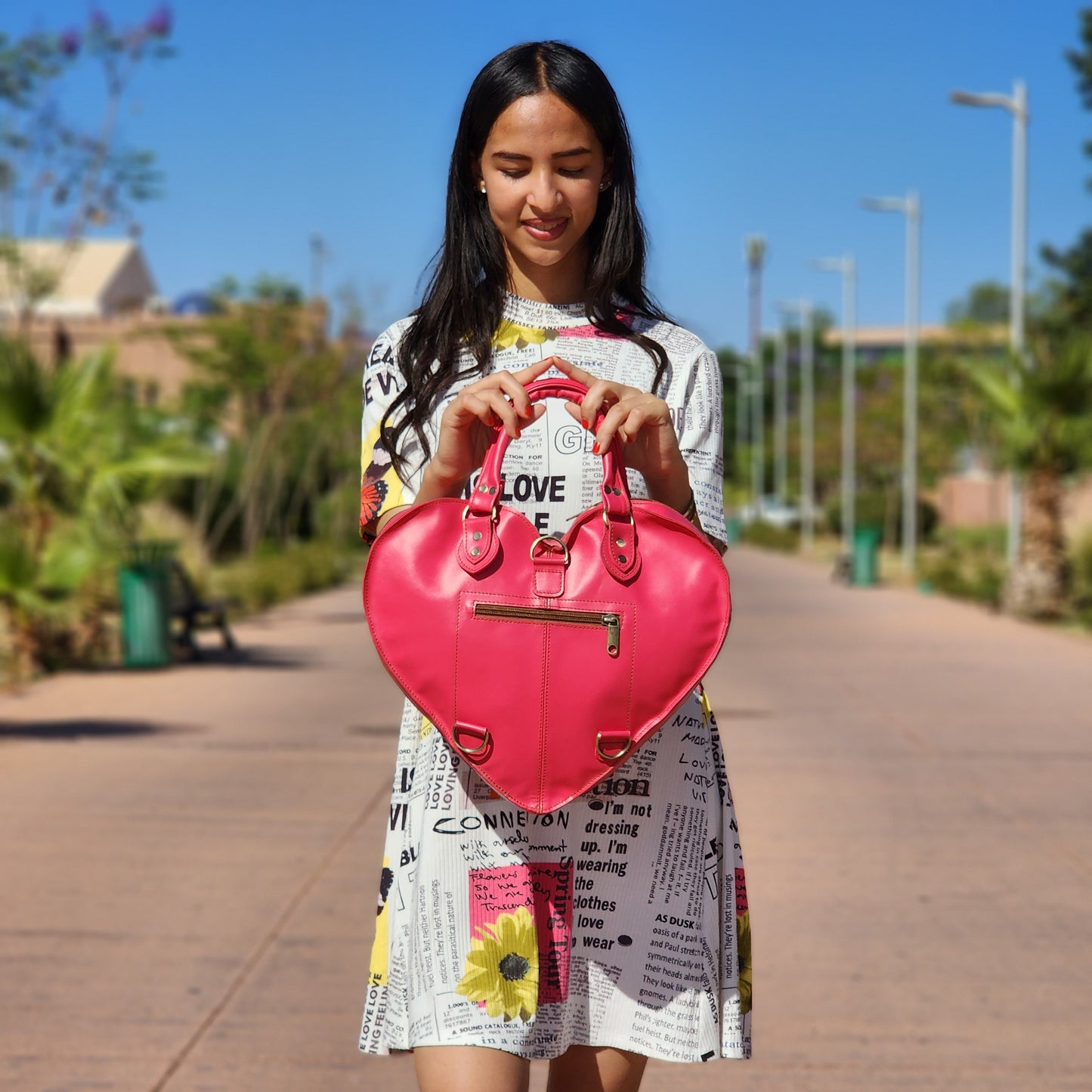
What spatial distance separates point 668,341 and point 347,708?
8550mm

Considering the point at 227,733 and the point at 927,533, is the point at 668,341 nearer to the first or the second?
the point at 227,733

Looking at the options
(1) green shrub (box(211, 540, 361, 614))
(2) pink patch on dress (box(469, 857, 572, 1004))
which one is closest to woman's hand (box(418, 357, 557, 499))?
(2) pink patch on dress (box(469, 857, 572, 1004))

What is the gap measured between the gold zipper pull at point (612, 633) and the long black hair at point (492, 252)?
43 cm

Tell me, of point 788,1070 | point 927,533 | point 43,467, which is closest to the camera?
point 788,1070

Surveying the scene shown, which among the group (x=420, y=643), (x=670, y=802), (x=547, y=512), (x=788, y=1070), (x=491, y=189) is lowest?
(x=788, y=1070)

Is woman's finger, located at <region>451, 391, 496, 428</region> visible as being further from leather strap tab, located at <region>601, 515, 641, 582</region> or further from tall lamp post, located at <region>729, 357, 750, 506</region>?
tall lamp post, located at <region>729, 357, 750, 506</region>

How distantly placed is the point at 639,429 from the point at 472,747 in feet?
1.54

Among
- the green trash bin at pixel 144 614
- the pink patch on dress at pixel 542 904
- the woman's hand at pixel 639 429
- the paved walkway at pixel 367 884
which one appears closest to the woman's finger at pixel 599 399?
the woman's hand at pixel 639 429

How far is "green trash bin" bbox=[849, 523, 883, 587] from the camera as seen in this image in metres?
26.9

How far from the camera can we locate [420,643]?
6.85 feet

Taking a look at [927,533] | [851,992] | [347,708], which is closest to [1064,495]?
[347,708]

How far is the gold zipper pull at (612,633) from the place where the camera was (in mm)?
2049

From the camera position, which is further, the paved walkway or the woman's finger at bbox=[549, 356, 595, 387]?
the paved walkway

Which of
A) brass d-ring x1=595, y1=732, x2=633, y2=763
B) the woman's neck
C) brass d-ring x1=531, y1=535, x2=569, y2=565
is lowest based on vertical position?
brass d-ring x1=595, y1=732, x2=633, y2=763
